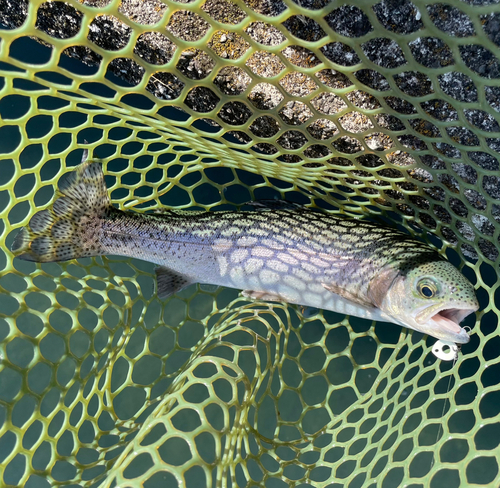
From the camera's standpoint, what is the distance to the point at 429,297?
2.42 meters

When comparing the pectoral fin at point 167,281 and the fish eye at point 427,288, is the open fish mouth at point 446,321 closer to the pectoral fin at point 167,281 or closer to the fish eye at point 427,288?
the fish eye at point 427,288

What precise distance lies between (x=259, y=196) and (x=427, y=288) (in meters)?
1.68

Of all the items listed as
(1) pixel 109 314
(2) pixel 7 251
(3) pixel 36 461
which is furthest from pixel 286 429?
(2) pixel 7 251

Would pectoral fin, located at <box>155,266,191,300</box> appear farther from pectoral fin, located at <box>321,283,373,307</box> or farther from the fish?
pectoral fin, located at <box>321,283,373,307</box>

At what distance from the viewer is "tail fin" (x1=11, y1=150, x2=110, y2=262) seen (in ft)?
9.50

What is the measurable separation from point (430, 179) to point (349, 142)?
569 mm

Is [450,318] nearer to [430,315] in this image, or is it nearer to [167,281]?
[430,315]

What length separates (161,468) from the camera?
1772 mm

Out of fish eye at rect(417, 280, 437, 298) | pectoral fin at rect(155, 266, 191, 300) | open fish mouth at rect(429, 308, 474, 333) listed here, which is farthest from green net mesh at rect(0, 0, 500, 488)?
fish eye at rect(417, 280, 437, 298)

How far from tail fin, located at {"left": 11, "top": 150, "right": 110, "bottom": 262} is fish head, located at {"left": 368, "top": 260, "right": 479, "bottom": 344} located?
1.97m

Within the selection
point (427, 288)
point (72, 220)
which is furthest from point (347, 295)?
point (72, 220)

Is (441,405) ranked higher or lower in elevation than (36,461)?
higher

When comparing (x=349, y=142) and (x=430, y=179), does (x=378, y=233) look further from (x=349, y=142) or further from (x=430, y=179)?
(x=349, y=142)

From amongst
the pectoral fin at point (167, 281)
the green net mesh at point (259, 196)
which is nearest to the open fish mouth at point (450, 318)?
the green net mesh at point (259, 196)
